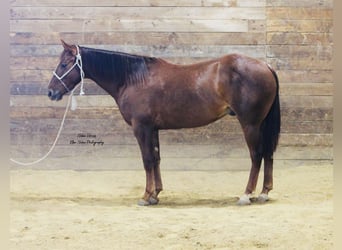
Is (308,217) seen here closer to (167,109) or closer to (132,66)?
(167,109)

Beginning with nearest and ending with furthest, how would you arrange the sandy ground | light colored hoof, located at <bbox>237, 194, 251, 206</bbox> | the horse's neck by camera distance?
1. the sandy ground
2. light colored hoof, located at <bbox>237, 194, 251, 206</bbox>
3. the horse's neck

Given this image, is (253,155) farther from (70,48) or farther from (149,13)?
(70,48)

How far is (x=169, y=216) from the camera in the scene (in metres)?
2.48

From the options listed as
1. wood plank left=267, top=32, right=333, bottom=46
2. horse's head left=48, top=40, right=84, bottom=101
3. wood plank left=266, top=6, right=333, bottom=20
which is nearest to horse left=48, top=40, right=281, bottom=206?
horse's head left=48, top=40, right=84, bottom=101

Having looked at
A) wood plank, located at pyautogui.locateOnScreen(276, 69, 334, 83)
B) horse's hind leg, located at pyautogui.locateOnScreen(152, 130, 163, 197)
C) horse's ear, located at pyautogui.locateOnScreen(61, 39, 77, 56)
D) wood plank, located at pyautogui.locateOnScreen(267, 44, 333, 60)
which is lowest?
horse's hind leg, located at pyautogui.locateOnScreen(152, 130, 163, 197)

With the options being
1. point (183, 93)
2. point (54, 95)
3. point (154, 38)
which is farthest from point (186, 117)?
→ point (54, 95)

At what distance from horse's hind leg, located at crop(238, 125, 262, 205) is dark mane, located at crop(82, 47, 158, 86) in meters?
0.56

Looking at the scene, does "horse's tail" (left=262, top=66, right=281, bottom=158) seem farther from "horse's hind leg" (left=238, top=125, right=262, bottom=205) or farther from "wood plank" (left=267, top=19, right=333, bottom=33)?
"wood plank" (left=267, top=19, right=333, bottom=33)

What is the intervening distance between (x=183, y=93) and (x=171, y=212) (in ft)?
1.84

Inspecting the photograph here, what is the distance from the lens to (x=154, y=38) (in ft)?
8.57

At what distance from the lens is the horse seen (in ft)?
8.57

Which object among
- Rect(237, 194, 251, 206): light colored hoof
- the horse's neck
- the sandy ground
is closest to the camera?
the sandy ground

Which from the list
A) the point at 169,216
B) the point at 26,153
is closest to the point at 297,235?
the point at 169,216

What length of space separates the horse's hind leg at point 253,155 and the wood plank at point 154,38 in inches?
16.1
